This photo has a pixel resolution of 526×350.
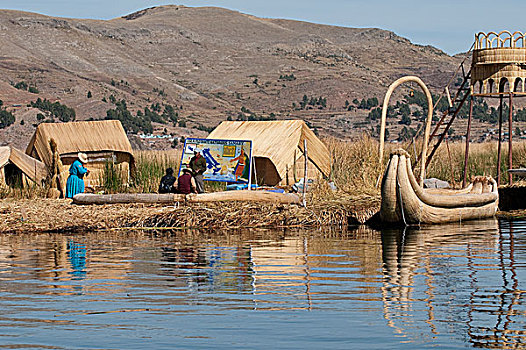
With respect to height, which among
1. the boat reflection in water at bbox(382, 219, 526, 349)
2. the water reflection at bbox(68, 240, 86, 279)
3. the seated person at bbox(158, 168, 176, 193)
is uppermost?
the seated person at bbox(158, 168, 176, 193)

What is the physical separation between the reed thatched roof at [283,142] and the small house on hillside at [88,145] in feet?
8.06

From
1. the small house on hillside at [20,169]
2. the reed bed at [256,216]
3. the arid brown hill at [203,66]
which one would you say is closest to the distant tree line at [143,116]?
the arid brown hill at [203,66]

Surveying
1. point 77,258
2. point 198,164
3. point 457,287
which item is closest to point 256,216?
point 198,164

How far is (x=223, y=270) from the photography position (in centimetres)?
958

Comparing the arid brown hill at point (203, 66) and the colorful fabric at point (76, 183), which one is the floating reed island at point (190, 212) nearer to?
the colorful fabric at point (76, 183)

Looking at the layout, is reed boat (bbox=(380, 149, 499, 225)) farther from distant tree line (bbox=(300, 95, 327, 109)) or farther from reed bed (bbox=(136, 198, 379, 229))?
distant tree line (bbox=(300, 95, 327, 109))

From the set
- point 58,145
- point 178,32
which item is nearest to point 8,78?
point 178,32

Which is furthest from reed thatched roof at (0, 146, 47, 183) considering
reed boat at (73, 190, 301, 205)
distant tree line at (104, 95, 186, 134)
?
distant tree line at (104, 95, 186, 134)

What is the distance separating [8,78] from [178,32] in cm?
4733

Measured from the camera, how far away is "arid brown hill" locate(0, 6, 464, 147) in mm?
86125

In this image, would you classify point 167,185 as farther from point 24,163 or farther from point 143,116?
point 143,116

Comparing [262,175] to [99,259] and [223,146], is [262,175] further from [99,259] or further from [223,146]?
[99,259]

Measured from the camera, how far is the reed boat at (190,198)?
1498 cm

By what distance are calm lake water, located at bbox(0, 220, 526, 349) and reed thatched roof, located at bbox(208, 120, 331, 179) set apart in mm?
7023
